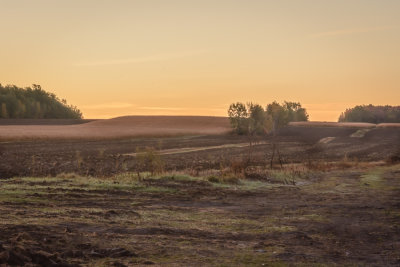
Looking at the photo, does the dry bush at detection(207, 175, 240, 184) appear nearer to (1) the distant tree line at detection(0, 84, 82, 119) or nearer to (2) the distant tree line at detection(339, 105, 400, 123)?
(1) the distant tree line at detection(0, 84, 82, 119)

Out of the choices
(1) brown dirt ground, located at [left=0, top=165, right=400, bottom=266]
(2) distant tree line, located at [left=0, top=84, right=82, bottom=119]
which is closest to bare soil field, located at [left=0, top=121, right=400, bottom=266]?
(1) brown dirt ground, located at [left=0, top=165, right=400, bottom=266]

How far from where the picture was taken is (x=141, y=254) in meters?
10.8

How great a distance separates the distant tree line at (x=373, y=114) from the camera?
6127 inches

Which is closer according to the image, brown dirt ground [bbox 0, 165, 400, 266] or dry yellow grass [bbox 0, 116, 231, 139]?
brown dirt ground [bbox 0, 165, 400, 266]

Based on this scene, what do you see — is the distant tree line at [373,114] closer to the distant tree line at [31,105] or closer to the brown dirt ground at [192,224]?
the distant tree line at [31,105]

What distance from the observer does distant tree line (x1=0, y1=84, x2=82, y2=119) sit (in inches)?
4633

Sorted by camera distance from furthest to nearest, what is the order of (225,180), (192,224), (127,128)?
1. (127,128)
2. (225,180)
3. (192,224)

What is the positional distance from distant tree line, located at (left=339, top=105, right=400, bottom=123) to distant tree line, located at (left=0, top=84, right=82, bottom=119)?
86.6m

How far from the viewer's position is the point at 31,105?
402 feet

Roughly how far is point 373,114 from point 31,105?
10199 centimetres

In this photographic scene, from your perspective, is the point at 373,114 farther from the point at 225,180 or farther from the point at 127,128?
the point at 225,180

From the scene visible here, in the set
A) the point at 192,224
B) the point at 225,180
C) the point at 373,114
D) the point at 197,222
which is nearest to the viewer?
the point at 192,224

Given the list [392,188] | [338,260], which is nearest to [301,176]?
[392,188]

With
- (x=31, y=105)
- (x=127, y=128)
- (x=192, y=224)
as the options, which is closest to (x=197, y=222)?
(x=192, y=224)
